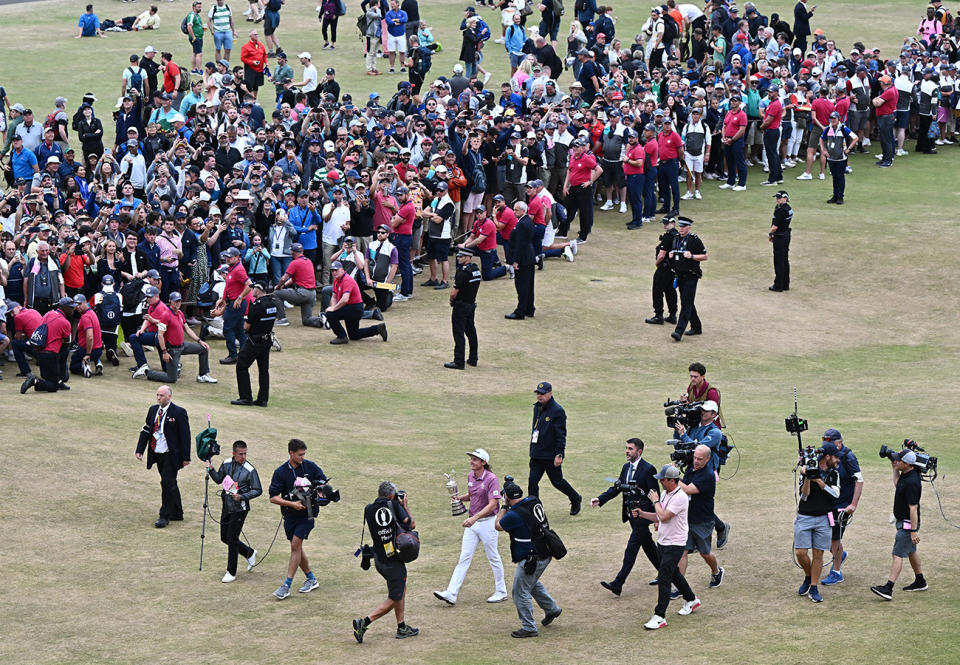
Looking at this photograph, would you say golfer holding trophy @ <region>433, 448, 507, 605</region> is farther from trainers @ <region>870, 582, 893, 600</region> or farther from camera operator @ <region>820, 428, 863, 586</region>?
trainers @ <region>870, 582, 893, 600</region>

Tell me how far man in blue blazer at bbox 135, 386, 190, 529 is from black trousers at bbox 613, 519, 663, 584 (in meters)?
5.28

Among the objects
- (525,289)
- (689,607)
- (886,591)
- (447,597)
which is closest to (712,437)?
(689,607)

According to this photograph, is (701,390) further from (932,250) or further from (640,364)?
(932,250)

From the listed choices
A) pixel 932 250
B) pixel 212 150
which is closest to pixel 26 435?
pixel 212 150

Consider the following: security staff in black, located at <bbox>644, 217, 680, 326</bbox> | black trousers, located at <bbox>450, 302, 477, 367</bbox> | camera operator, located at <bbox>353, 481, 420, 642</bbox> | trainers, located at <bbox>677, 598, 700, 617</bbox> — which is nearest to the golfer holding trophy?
camera operator, located at <bbox>353, 481, 420, 642</bbox>

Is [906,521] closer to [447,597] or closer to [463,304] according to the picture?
[447,597]

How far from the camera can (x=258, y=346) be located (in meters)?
20.1

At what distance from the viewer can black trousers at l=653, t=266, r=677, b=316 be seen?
80.5ft

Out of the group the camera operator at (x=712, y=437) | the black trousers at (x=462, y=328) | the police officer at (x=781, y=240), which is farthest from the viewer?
the police officer at (x=781, y=240)

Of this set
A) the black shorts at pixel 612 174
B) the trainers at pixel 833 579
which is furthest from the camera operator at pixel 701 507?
the black shorts at pixel 612 174

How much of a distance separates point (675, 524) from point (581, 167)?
50.5 feet

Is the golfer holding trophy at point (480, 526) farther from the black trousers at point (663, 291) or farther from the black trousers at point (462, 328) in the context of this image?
the black trousers at point (663, 291)

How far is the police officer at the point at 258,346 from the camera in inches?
787

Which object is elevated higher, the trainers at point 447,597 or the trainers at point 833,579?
the trainers at point 833,579
